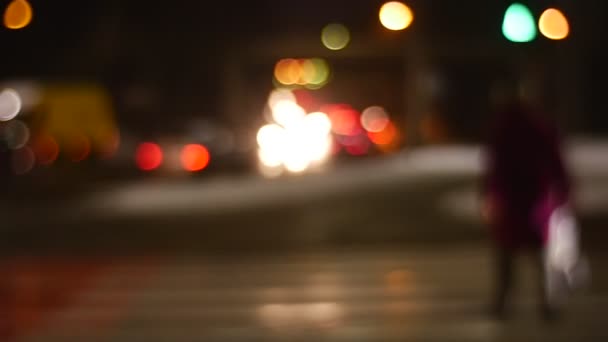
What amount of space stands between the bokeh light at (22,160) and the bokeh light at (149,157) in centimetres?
372

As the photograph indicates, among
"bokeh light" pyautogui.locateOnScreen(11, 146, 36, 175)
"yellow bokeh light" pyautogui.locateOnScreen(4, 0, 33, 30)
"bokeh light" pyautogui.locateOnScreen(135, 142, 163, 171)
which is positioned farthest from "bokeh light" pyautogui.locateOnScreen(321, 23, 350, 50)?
"yellow bokeh light" pyautogui.locateOnScreen(4, 0, 33, 30)

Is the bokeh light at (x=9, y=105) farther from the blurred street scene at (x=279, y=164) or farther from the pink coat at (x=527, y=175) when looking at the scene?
the pink coat at (x=527, y=175)

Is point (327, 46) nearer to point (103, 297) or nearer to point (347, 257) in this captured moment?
point (347, 257)

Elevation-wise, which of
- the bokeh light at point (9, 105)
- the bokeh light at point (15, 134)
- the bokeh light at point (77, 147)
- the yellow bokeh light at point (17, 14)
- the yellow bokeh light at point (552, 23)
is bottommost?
the yellow bokeh light at point (552, 23)

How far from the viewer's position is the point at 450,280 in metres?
11.9

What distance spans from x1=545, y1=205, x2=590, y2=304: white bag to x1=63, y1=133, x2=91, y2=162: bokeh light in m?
17.4

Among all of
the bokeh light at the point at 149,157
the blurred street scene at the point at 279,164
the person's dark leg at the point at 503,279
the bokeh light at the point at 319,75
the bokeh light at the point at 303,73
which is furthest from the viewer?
the bokeh light at the point at 319,75

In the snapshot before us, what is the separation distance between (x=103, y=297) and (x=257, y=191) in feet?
37.9

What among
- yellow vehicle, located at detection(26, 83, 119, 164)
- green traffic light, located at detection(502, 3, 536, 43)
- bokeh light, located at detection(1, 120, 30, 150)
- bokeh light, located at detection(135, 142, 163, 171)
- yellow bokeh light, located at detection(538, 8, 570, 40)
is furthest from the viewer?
bokeh light, located at detection(1, 120, 30, 150)

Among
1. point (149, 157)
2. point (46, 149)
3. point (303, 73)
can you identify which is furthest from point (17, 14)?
point (303, 73)

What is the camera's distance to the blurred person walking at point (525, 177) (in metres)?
9.44

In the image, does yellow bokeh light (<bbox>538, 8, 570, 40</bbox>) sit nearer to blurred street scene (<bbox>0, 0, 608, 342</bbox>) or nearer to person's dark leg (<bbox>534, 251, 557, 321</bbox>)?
blurred street scene (<bbox>0, 0, 608, 342</bbox>)

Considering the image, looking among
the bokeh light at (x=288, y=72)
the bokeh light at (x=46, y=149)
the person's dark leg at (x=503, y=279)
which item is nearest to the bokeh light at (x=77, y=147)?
the bokeh light at (x=46, y=149)

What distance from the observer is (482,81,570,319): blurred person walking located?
9438 mm
